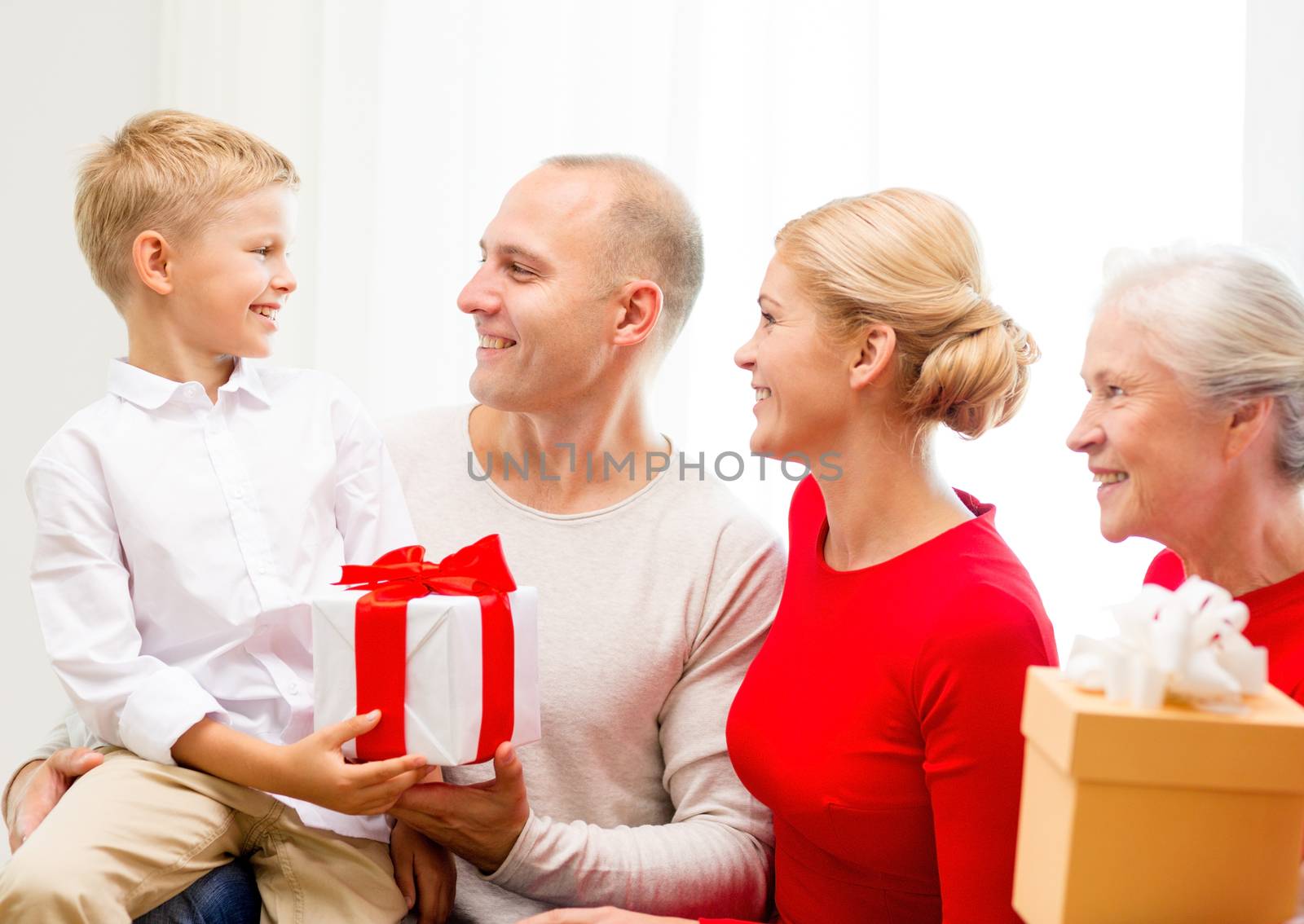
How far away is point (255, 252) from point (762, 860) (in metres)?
1.04

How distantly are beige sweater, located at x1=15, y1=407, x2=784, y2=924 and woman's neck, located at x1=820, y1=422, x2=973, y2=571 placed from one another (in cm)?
24

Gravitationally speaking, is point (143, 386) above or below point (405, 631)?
above

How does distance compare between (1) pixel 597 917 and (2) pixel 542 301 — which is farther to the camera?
(2) pixel 542 301

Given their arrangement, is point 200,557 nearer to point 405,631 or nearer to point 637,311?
point 405,631

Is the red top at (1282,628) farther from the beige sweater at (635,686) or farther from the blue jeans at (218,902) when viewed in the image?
the blue jeans at (218,902)

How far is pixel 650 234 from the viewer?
1.80m

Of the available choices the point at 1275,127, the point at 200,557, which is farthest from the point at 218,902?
the point at 1275,127

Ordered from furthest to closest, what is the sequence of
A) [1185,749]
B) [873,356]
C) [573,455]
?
[573,455], [873,356], [1185,749]

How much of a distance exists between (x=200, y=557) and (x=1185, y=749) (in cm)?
111

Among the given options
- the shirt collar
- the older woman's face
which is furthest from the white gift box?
the older woman's face

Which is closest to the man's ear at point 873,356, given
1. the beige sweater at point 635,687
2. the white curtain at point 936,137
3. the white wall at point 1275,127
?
the beige sweater at point 635,687

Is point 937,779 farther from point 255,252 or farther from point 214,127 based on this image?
point 214,127

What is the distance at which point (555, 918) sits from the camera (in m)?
1.48

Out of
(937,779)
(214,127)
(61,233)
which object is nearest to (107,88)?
(61,233)
